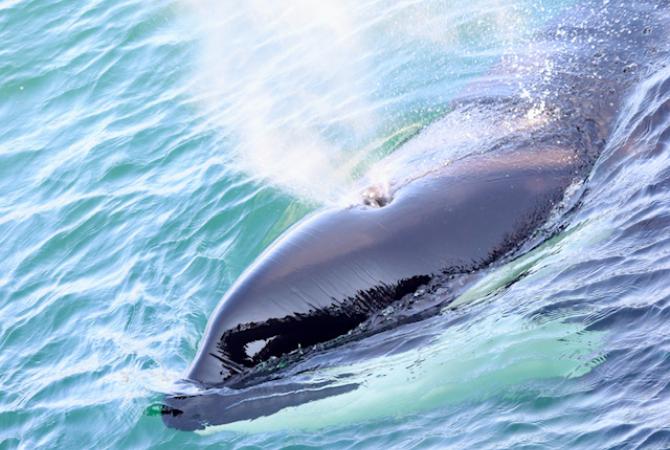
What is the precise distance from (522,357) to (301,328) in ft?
5.92

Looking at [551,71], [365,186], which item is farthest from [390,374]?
[551,71]

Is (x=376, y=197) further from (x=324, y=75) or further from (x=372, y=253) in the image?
(x=324, y=75)

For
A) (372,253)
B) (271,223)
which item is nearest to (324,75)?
(271,223)

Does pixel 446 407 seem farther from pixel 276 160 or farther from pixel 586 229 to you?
pixel 276 160

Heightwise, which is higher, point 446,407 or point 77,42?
point 77,42

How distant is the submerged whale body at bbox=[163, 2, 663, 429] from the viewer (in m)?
9.01

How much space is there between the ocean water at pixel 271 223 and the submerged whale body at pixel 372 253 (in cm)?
24

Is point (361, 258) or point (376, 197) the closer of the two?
point (361, 258)

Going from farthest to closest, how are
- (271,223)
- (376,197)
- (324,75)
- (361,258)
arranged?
(324,75), (271,223), (376,197), (361,258)

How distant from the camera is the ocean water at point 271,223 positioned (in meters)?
8.87

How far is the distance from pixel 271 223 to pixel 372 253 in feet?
12.3

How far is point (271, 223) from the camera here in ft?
41.9

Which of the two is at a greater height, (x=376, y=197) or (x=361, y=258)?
(x=376, y=197)

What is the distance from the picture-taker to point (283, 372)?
913 cm
